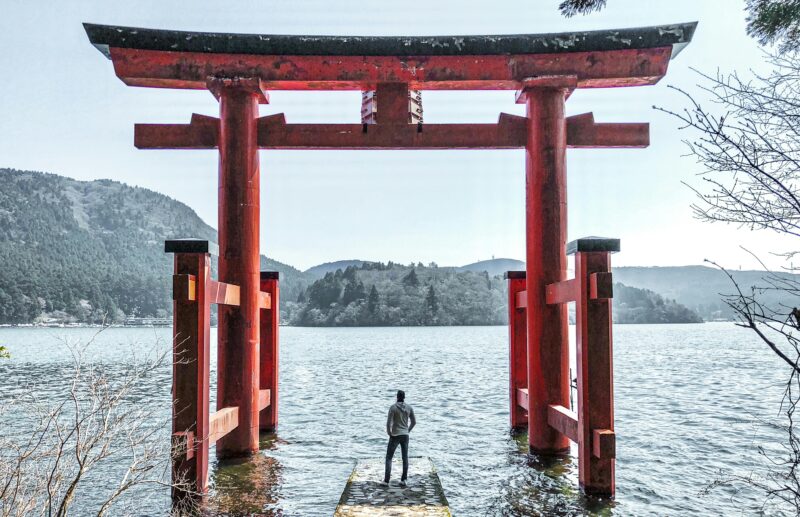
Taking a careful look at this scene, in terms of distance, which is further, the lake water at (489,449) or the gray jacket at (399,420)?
the lake water at (489,449)

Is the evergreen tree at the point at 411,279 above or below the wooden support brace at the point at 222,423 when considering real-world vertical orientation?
above

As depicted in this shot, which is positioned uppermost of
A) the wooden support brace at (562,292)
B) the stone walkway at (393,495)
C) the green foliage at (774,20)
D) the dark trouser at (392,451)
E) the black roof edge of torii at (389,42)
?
the black roof edge of torii at (389,42)

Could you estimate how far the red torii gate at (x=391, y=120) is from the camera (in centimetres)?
1071

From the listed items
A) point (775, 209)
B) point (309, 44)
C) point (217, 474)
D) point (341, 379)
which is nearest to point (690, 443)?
point (217, 474)

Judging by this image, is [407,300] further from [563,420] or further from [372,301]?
[563,420]

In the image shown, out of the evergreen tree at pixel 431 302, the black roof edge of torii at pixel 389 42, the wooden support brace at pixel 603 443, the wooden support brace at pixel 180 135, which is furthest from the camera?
the evergreen tree at pixel 431 302

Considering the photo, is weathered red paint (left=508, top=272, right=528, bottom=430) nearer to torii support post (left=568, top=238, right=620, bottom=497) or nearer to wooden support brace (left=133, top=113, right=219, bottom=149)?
torii support post (left=568, top=238, right=620, bottom=497)

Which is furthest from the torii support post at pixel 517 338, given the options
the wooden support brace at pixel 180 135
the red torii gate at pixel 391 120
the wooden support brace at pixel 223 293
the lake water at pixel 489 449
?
the wooden support brace at pixel 180 135

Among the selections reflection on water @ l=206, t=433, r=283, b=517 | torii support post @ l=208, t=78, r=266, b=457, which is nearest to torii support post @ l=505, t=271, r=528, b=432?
reflection on water @ l=206, t=433, r=283, b=517

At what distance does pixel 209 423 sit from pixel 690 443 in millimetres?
13363

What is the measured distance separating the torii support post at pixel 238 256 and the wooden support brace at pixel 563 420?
485 centimetres

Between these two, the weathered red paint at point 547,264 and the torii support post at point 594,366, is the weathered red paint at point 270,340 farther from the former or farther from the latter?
the torii support post at point 594,366

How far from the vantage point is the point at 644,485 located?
1202 centimetres

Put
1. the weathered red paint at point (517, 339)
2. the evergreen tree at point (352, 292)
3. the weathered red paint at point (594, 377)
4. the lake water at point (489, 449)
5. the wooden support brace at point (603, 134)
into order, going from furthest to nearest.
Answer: the evergreen tree at point (352, 292) < the weathered red paint at point (517, 339) < the wooden support brace at point (603, 134) < the lake water at point (489, 449) < the weathered red paint at point (594, 377)
